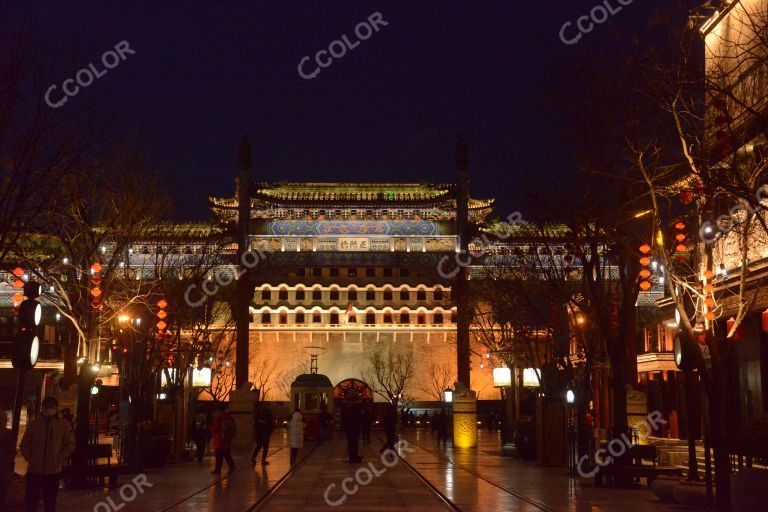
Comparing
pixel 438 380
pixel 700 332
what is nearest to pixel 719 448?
pixel 700 332

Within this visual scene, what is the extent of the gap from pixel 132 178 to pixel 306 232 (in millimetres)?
63379

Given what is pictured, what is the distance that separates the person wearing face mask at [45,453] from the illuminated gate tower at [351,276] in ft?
239

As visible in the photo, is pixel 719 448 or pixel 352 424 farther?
pixel 352 424

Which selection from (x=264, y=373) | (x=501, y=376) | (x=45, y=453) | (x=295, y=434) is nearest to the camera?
(x=45, y=453)

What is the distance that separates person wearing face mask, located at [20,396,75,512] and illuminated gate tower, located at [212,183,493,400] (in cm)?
7285

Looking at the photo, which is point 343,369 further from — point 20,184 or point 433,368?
point 20,184

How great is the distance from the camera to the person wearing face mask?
11.9 metres

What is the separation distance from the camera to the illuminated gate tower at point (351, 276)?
85.6 meters

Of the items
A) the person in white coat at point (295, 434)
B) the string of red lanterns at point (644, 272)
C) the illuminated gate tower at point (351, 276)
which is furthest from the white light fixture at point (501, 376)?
the illuminated gate tower at point (351, 276)

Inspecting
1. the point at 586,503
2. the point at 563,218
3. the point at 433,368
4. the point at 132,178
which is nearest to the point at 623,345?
the point at 563,218

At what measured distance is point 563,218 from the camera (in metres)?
21.4

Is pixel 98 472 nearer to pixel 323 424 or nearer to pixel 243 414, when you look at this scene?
pixel 243 414

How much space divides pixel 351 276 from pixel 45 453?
76.1 m

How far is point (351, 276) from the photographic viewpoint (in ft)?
289
